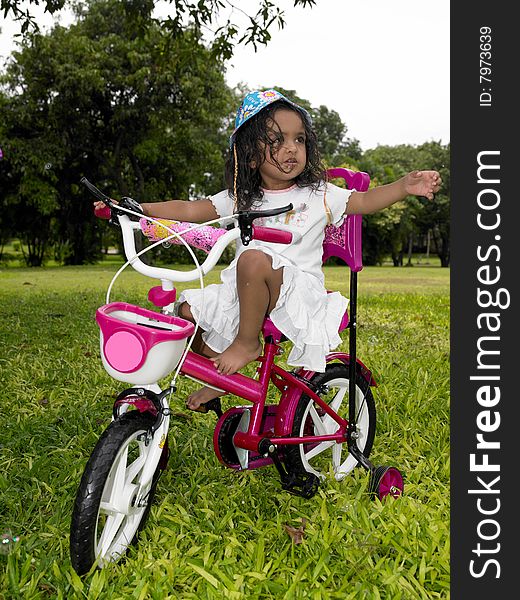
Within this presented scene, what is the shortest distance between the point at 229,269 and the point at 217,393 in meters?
0.46

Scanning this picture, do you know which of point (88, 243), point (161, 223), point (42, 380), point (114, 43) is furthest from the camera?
point (88, 243)

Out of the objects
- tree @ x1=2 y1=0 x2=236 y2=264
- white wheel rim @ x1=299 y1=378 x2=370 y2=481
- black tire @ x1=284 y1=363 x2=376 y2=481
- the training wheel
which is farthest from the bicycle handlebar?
tree @ x1=2 y1=0 x2=236 y2=264

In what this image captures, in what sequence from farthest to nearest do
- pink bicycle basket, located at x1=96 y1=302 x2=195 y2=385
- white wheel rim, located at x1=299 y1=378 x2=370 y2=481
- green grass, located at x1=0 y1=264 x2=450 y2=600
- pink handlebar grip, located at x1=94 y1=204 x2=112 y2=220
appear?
white wheel rim, located at x1=299 y1=378 x2=370 y2=481, pink handlebar grip, located at x1=94 y1=204 x2=112 y2=220, green grass, located at x1=0 y1=264 x2=450 y2=600, pink bicycle basket, located at x1=96 y1=302 x2=195 y2=385

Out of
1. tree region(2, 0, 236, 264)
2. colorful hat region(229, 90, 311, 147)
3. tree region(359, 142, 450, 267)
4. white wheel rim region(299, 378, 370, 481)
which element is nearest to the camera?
colorful hat region(229, 90, 311, 147)

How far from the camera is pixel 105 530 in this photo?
6.72 feet

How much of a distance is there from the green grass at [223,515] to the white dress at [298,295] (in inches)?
22.5

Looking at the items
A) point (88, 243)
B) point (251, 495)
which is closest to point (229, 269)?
point (251, 495)

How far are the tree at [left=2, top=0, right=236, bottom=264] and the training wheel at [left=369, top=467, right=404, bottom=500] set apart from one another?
16.1m

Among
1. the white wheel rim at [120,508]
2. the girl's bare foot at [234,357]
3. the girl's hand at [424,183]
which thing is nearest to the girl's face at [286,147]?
the girl's hand at [424,183]

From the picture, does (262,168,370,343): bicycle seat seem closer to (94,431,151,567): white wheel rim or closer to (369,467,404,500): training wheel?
(369,467,404,500): training wheel

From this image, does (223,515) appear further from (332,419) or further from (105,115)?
(105,115)

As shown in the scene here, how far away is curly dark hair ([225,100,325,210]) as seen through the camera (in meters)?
2.42

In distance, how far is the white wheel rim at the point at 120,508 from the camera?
197 cm

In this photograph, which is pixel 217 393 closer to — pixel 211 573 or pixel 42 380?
pixel 211 573
